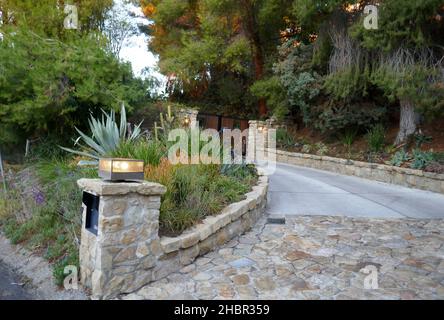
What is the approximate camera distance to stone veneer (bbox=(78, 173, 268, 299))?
2.49m

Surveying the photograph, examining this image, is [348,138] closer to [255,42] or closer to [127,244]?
[255,42]

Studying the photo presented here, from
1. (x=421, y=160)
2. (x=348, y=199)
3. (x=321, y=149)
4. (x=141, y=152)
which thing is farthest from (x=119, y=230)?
(x=321, y=149)

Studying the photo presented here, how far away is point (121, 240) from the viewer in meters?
2.57

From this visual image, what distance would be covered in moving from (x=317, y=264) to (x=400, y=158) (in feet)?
17.3

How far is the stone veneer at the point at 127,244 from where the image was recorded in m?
2.49

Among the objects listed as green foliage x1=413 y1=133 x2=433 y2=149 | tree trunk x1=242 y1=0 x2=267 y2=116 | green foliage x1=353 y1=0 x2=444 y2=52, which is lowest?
green foliage x1=413 y1=133 x2=433 y2=149

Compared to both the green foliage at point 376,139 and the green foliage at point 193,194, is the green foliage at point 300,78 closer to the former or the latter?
the green foliage at point 376,139

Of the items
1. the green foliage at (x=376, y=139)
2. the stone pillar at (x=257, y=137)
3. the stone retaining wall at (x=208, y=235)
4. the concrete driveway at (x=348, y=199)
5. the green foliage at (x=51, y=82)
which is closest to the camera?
the stone retaining wall at (x=208, y=235)

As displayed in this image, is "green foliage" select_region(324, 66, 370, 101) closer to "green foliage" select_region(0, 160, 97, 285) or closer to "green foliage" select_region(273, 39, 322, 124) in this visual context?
"green foliage" select_region(273, 39, 322, 124)

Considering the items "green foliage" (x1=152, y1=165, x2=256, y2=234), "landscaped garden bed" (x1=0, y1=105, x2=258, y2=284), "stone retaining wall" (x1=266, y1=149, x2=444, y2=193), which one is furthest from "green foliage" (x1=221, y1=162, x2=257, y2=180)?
"stone retaining wall" (x1=266, y1=149, x2=444, y2=193)

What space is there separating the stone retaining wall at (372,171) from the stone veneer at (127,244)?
5.43 m

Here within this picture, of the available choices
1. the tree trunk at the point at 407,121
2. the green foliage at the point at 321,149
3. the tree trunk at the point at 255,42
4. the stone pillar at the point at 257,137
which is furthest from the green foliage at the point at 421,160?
the tree trunk at the point at 255,42

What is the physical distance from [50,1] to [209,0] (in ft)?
15.6

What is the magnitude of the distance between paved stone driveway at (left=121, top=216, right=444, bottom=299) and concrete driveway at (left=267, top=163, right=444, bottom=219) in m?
0.48
